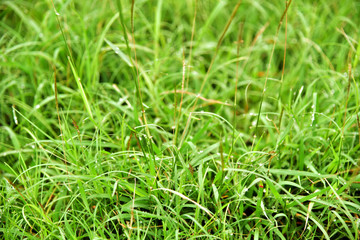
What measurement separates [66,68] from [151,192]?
1.04 m

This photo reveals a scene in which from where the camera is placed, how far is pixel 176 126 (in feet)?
4.24

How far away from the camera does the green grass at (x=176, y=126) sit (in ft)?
4.03

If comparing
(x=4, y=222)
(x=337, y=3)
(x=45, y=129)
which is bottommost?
(x=4, y=222)

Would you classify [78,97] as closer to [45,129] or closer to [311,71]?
[45,129]

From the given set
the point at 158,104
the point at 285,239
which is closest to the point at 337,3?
the point at 158,104

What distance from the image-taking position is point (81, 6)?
232 centimetres

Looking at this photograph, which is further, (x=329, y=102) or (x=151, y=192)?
(x=329, y=102)

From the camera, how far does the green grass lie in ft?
4.03

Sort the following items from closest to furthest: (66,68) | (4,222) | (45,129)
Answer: (4,222) → (45,129) → (66,68)

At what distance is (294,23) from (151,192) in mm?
1657

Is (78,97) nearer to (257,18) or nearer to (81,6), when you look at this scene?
(81,6)

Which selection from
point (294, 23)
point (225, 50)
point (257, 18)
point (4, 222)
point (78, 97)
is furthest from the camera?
point (257, 18)

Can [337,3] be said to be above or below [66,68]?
above

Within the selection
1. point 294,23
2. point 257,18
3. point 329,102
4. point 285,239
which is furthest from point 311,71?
point 285,239
